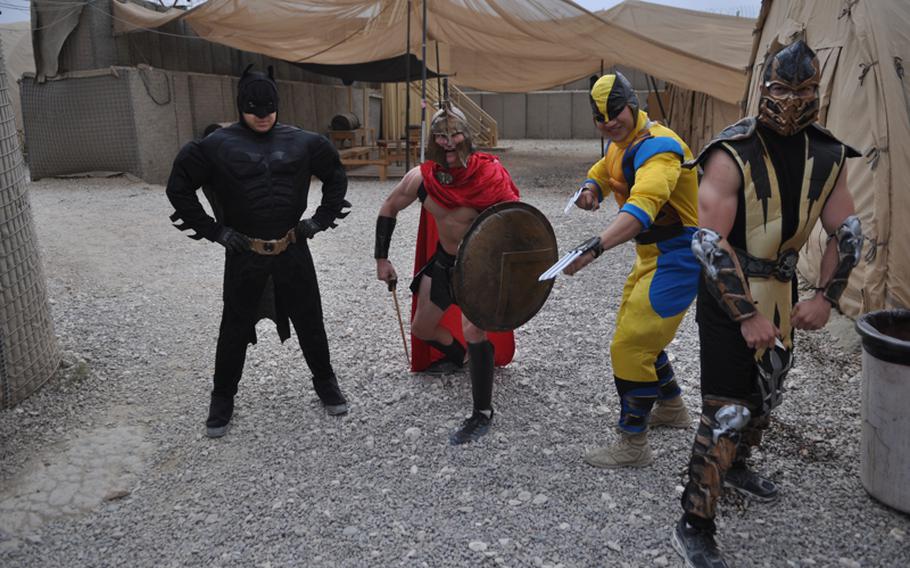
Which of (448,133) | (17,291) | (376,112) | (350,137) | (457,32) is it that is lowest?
(376,112)

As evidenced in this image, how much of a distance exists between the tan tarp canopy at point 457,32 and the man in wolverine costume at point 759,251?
310 inches

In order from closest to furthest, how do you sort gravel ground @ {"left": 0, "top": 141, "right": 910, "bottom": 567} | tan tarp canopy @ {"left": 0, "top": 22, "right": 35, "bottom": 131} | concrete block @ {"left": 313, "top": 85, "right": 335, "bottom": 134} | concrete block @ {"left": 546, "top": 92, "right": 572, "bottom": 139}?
gravel ground @ {"left": 0, "top": 141, "right": 910, "bottom": 567}, concrete block @ {"left": 313, "top": 85, "right": 335, "bottom": 134}, tan tarp canopy @ {"left": 0, "top": 22, "right": 35, "bottom": 131}, concrete block @ {"left": 546, "top": 92, "right": 572, "bottom": 139}

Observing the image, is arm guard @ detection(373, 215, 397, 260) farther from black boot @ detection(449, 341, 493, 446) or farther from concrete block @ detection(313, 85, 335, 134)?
concrete block @ detection(313, 85, 335, 134)

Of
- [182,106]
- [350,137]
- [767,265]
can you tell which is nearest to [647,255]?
[767,265]

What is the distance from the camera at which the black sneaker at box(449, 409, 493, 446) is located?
11.0ft

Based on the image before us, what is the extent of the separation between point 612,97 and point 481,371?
134cm

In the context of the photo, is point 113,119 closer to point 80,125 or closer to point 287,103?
point 80,125

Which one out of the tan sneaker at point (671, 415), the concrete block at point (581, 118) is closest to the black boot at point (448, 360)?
the tan sneaker at point (671, 415)

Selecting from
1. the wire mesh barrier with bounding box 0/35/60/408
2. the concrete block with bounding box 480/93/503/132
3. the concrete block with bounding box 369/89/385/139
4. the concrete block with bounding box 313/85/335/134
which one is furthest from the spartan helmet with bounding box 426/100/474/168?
the concrete block with bounding box 480/93/503/132

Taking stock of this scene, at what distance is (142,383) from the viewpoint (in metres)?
4.06

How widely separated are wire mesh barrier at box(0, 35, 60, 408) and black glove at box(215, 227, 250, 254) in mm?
1235

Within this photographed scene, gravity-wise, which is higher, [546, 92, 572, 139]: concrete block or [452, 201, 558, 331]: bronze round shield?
[452, 201, 558, 331]: bronze round shield

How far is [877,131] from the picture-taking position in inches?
182

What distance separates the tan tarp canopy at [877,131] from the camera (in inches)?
175
